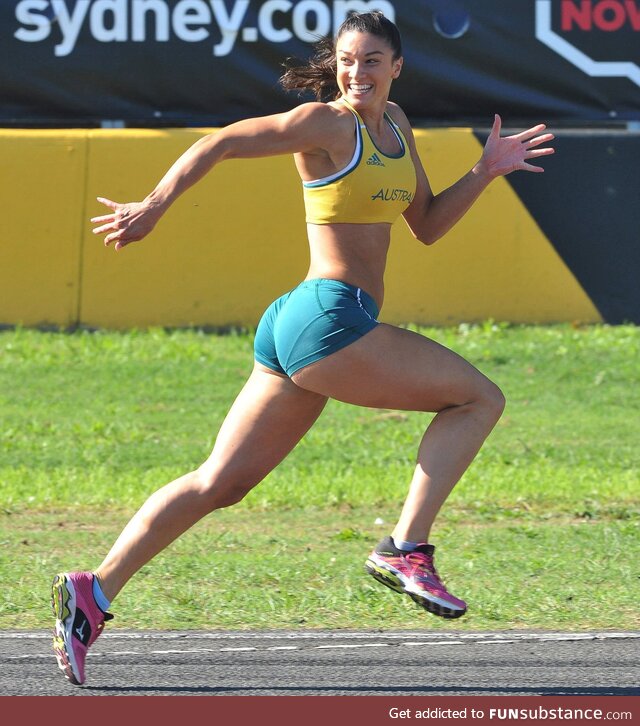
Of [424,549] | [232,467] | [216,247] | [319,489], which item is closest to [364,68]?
[232,467]

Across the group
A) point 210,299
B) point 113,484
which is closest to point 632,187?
point 210,299

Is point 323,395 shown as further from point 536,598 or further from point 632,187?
point 632,187

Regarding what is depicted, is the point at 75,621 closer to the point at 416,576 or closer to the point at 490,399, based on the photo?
the point at 416,576

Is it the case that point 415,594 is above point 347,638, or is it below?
above

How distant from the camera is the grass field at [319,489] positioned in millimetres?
5559

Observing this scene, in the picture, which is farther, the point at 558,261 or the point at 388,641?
the point at 558,261

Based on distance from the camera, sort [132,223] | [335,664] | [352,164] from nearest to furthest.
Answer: [132,223], [352,164], [335,664]

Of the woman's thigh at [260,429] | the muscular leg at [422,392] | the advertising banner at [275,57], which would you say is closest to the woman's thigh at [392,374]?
the muscular leg at [422,392]

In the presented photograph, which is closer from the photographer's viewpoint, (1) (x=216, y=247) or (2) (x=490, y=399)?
(2) (x=490, y=399)

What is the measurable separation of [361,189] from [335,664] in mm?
1633

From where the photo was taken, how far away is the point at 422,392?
4.30 metres

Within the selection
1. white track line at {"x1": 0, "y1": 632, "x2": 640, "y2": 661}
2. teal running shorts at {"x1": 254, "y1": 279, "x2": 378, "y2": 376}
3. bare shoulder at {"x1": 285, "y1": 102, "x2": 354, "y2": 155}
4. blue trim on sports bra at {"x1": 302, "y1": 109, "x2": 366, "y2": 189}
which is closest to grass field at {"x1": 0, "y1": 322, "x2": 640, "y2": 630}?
white track line at {"x1": 0, "y1": 632, "x2": 640, "y2": 661}

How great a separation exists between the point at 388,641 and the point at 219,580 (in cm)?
115

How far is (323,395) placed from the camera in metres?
4.38
